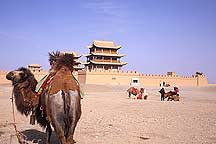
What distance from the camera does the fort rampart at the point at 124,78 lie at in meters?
57.9

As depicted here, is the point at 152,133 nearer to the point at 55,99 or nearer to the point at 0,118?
the point at 55,99

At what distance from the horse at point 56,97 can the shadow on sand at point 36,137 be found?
1181 mm

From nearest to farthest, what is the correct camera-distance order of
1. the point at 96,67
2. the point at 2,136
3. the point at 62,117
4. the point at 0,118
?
the point at 62,117 < the point at 2,136 < the point at 0,118 < the point at 96,67

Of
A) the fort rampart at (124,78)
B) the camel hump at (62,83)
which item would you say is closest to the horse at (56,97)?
the camel hump at (62,83)

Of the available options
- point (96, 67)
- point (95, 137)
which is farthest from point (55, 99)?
point (96, 67)

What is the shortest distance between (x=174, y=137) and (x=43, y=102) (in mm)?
4229

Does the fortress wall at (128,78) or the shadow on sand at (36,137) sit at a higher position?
the fortress wall at (128,78)

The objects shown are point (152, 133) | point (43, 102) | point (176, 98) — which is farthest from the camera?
point (176, 98)

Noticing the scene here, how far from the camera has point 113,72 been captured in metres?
60.1

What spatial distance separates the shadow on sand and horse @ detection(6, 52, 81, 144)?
1.18 metres

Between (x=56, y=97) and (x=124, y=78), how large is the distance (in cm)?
5629

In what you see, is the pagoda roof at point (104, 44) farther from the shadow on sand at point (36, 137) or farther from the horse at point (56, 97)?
the horse at point (56, 97)

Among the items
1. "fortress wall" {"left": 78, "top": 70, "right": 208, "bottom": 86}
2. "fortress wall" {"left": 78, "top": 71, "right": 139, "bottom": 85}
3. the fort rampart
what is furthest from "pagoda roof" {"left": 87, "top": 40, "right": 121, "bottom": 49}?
"fortress wall" {"left": 78, "top": 71, "right": 139, "bottom": 85}

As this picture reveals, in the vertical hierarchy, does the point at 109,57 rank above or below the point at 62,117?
above
